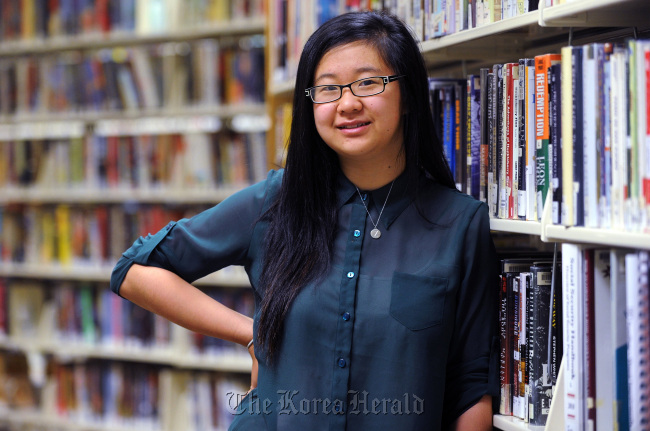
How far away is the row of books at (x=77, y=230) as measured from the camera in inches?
119

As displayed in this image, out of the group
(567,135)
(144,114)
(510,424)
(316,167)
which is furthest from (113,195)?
(567,135)

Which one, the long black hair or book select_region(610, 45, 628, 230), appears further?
the long black hair

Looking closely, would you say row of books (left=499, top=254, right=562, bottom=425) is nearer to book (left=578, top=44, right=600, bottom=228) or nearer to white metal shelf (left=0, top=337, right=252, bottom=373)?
book (left=578, top=44, right=600, bottom=228)

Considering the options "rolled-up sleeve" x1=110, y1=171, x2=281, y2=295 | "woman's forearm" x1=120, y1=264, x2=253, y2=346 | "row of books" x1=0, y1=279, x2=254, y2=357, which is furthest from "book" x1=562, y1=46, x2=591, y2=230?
"row of books" x1=0, y1=279, x2=254, y2=357

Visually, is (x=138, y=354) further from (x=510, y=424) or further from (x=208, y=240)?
(x=510, y=424)

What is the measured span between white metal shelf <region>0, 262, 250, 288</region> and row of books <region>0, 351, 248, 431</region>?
0.39m

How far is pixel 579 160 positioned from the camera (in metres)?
1.06

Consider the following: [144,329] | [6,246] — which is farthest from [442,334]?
[6,246]

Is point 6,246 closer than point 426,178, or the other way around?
point 426,178

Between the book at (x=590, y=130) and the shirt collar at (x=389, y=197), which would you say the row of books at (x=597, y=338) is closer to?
the book at (x=590, y=130)

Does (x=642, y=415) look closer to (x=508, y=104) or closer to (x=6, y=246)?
(x=508, y=104)

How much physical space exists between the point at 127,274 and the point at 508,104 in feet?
2.77

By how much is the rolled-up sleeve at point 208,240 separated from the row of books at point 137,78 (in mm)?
1478

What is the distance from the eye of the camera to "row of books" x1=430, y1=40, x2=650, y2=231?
99 cm
